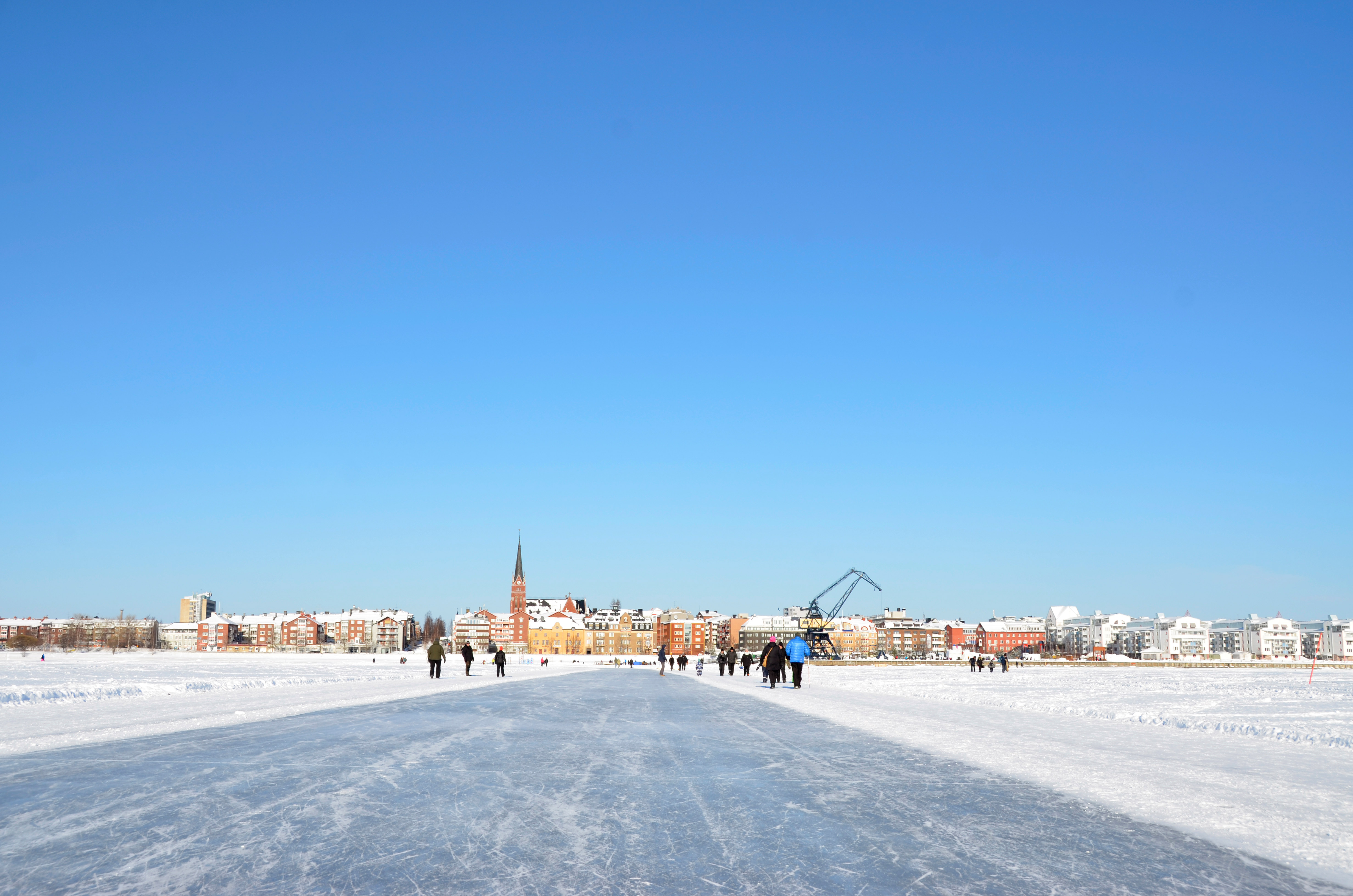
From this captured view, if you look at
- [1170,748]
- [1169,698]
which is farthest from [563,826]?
[1169,698]

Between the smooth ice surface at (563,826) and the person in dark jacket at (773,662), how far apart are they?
19.9 metres

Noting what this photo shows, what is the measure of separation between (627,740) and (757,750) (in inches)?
82.0

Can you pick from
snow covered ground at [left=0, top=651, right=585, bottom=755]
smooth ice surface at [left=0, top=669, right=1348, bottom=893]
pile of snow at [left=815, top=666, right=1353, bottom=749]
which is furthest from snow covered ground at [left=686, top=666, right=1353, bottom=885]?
snow covered ground at [left=0, top=651, right=585, bottom=755]

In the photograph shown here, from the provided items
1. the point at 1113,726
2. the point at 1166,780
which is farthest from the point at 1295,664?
the point at 1166,780

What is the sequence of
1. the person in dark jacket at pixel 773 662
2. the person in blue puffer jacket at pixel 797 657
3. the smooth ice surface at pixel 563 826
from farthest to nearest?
the person in dark jacket at pixel 773 662, the person in blue puffer jacket at pixel 797 657, the smooth ice surface at pixel 563 826

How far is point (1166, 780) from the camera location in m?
9.33

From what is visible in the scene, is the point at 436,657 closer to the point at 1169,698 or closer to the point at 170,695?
the point at 170,695

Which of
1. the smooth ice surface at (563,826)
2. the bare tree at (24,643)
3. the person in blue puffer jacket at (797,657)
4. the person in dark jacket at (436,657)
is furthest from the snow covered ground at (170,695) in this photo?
the bare tree at (24,643)

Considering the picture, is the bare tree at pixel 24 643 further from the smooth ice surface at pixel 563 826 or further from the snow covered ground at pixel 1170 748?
the smooth ice surface at pixel 563 826

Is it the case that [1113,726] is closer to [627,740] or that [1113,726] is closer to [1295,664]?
[627,740]

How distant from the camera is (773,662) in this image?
105 ft

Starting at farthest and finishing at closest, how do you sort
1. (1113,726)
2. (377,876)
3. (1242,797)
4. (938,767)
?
1. (1113,726)
2. (938,767)
3. (1242,797)
4. (377,876)

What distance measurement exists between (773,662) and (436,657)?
13.0 m

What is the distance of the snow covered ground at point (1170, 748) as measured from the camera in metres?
7.00
